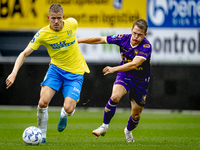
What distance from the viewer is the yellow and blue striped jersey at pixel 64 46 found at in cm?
607

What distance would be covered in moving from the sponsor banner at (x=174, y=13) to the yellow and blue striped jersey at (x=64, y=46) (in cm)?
697

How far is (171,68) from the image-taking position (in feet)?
43.7

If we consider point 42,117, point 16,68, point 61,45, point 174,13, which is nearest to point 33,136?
point 42,117

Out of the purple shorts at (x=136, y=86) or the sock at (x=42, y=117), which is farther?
the purple shorts at (x=136, y=86)

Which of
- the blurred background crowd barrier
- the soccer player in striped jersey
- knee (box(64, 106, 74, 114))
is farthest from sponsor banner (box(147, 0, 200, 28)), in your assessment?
knee (box(64, 106, 74, 114))

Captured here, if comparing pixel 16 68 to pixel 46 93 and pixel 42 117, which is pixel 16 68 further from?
pixel 42 117

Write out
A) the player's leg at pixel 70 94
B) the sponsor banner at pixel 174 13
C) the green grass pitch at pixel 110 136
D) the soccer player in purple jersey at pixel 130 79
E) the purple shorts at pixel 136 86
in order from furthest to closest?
1. the sponsor banner at pixel 174 13
2. the purple shorts at pixel 136 86
3. the soccer player in purple jersey at pixel 130 79
4. the player's leg at pixel 70 94
5. the green grass pitch at pixel 110 136

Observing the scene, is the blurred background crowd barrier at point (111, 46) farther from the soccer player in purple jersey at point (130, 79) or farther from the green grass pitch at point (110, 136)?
the soccer player in purple jersey at point (130, 79)

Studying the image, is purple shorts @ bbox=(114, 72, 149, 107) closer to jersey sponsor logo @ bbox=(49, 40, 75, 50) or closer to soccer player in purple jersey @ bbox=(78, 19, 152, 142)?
soccer player in purple jersey @ bbox=(78, 19, 152, 142)

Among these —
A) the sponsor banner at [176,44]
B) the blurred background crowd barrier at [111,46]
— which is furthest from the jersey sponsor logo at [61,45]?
the sponsor banner at [176,44]

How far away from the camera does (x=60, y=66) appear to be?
6242mm

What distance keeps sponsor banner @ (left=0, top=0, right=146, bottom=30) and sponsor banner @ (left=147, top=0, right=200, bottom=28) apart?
1.14 ft

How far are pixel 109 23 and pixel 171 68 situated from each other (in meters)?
2.76

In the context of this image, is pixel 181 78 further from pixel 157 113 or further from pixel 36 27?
pixel 36 27
